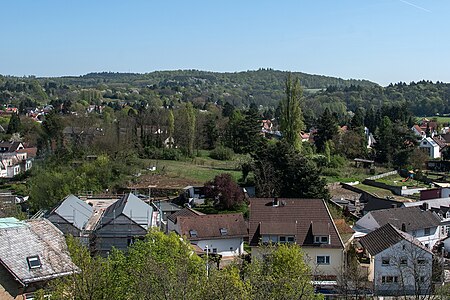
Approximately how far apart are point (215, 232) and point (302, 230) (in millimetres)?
3716

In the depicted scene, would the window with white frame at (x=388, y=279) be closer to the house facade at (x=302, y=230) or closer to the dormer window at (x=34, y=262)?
the house facade at (x=302, y=230)

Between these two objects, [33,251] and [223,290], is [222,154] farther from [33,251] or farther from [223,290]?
[223,290]

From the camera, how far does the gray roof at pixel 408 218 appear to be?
25.2 m

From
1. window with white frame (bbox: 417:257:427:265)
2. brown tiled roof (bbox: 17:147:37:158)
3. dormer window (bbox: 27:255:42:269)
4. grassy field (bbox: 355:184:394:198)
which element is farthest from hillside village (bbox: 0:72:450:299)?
brown tiled roof (bbox: 17:147:37:158)

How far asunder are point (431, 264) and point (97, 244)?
11077 mm

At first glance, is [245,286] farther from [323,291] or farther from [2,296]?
[323,291]

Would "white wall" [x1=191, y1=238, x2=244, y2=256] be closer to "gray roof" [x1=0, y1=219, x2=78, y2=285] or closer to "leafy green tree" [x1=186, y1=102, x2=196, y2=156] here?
"gray roof" [x1=0, y1=219, x2=78, y2=285]

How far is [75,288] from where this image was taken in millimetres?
9875

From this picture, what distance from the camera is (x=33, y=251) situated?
11.1 m

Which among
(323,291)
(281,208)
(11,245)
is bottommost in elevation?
(323,291)

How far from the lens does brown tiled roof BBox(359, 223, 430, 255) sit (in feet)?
63.8

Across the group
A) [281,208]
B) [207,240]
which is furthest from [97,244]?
[281,208]

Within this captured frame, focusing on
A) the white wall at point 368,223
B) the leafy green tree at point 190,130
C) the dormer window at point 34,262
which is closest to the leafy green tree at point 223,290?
the dormer window at point 34,262

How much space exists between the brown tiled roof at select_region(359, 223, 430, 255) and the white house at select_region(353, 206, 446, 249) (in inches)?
169
